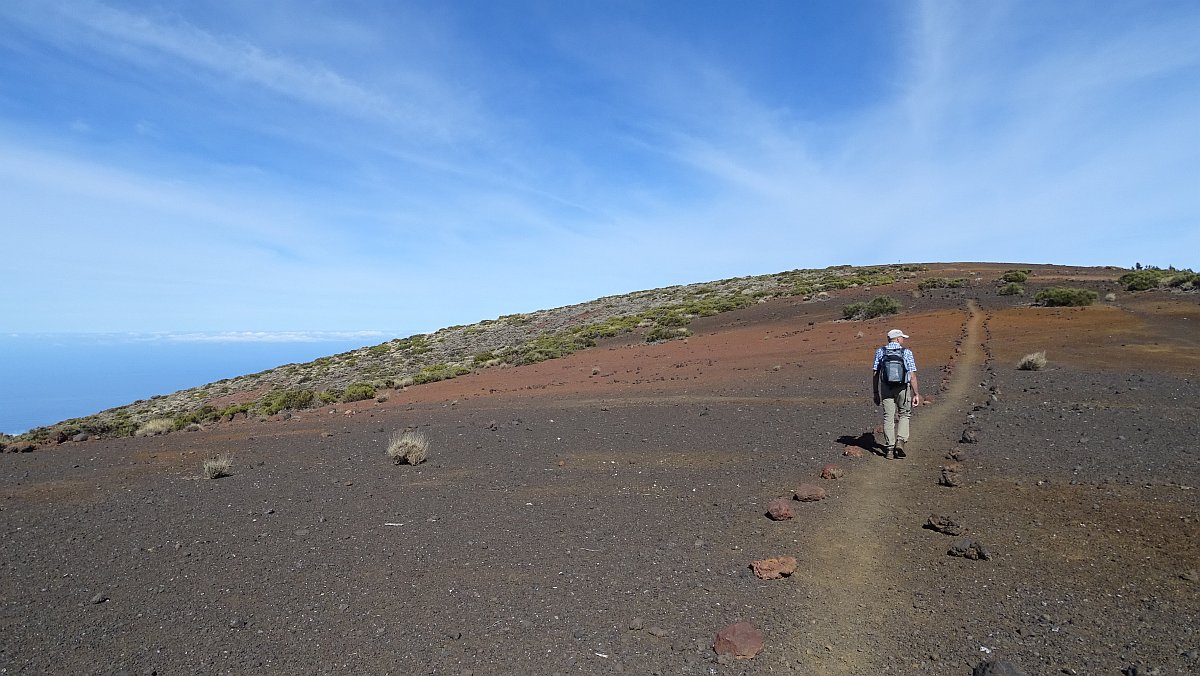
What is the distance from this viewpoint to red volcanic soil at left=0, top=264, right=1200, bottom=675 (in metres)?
4.20

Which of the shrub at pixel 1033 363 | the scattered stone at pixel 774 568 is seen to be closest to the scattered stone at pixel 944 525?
the scattered stone at pixel 774 568

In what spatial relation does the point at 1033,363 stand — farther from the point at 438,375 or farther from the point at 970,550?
the point at 438,375

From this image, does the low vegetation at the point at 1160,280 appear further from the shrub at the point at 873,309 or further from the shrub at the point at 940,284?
the shrub at the point at 873,309

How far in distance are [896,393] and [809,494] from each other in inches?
117

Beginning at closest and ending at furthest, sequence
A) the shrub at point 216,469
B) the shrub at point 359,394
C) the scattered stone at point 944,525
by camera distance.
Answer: the scattered stone at point 944,525, the shrub at point 216,469, the shrub at point 359,394

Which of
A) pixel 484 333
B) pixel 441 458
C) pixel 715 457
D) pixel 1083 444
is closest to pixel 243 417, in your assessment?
pixel 441 458

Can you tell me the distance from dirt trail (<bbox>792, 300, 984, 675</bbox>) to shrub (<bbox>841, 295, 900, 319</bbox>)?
22820 mm

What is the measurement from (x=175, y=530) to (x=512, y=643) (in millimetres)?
4985

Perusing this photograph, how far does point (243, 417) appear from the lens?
21.8 metres

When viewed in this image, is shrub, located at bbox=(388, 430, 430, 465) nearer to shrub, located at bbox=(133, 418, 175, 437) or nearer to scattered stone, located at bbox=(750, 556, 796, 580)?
scattered stone, located at bbox=(750, 556, 796, 580)

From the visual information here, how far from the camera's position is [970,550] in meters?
5.34

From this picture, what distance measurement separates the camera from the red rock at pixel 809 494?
7.23m

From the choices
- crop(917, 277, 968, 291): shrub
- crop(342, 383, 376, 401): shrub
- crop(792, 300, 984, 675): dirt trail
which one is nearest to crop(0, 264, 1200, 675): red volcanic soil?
crop(792, 300, 984, 675): dirt trail

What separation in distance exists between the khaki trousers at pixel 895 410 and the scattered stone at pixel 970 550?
3.79 meters
